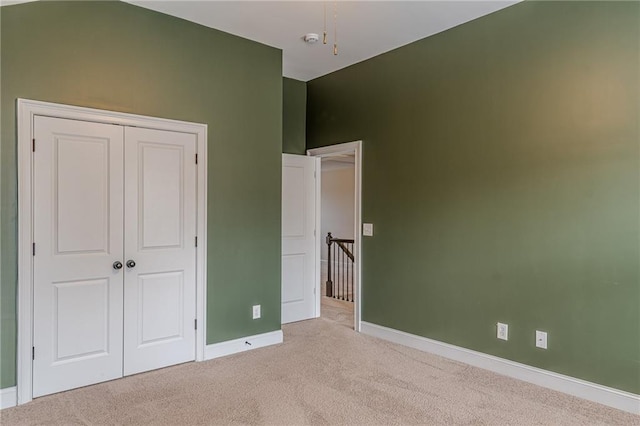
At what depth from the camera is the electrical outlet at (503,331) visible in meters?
3.27

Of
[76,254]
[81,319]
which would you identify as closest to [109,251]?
[76,254]

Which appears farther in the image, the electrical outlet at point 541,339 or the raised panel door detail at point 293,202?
the raised panel door detail at point 293,202

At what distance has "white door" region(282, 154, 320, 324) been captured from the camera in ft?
16.0

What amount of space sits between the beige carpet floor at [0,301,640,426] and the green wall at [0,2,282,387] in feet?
1.53

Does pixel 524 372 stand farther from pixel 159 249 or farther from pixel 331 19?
pixel 331 19

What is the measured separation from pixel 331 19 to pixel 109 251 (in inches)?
102

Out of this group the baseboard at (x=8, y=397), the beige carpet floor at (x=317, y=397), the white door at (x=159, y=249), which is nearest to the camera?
the beige carpet floor at (x=317, y=397)

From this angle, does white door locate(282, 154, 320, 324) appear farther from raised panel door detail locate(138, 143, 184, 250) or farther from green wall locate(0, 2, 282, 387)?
raised panel door detail locate(138, 143, 184, 250)

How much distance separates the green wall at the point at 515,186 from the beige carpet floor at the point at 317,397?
35cm

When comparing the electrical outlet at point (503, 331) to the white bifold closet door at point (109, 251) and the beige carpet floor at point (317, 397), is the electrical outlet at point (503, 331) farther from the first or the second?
the white bifold closet door at point (109, 251)

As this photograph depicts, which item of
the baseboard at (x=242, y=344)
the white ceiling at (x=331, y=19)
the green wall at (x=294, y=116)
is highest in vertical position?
the white ceiling at (x=331, y=19)

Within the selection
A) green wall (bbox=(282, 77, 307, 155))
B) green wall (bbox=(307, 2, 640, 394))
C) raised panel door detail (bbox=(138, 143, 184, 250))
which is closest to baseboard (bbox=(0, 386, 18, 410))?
raised panel door detail (bbox=(138, 143, 184, 250))

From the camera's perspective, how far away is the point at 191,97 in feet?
11.6

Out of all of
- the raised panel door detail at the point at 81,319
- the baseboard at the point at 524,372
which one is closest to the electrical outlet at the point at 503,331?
the baseboard at the point at 524,372
